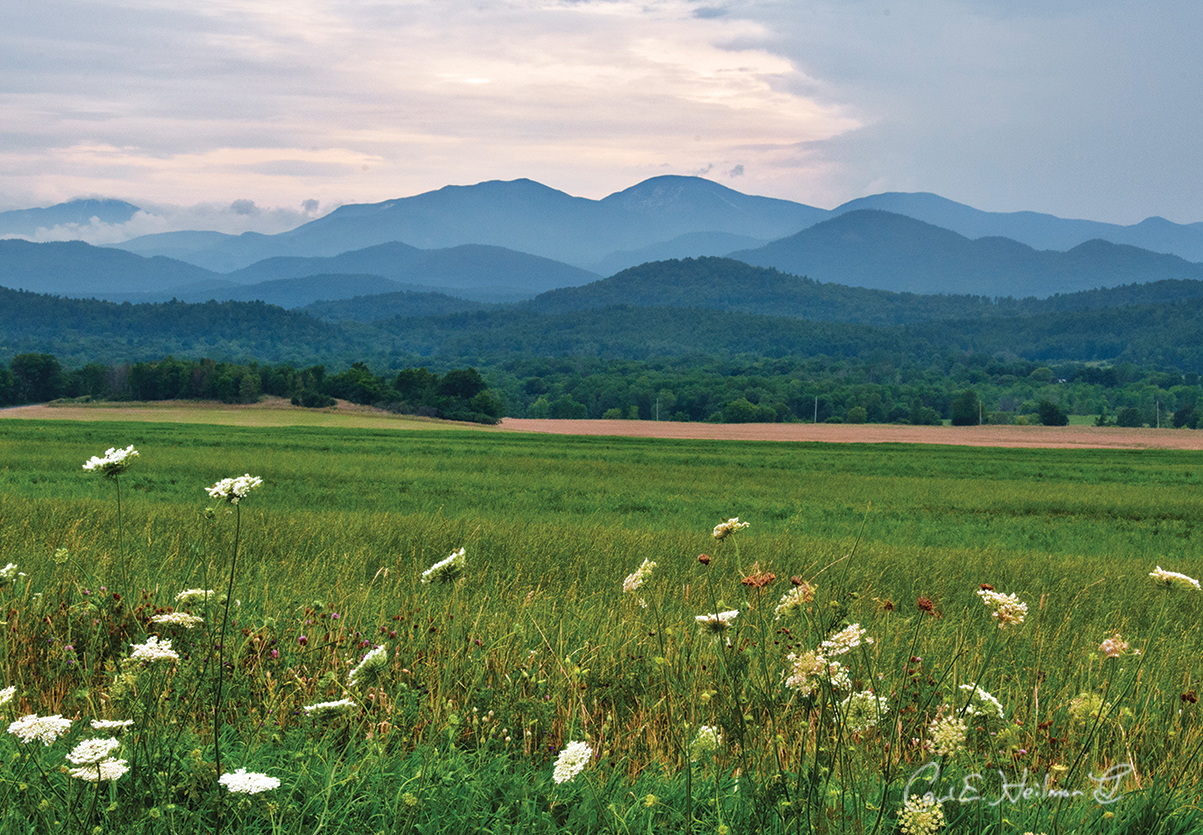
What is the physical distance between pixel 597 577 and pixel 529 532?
2.82 metres

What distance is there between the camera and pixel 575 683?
4.35m

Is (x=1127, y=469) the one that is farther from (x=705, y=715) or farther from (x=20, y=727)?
(x=20, y=727)

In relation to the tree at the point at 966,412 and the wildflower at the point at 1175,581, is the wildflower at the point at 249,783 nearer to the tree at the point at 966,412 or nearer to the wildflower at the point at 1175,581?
the wildflower at the point at 1175,581

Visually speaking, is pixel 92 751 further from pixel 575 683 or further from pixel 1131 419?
pixel 1131 419

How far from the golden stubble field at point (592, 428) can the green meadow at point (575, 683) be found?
61314mm

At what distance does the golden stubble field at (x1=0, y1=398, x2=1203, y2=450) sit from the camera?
244ft

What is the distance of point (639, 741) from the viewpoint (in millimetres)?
4250

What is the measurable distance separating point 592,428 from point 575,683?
263ft

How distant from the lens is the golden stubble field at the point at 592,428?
74500 millimetres

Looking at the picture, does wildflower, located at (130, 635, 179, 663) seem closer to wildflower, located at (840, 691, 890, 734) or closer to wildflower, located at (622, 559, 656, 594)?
wildflower, located at (622, 559, 656, 594)

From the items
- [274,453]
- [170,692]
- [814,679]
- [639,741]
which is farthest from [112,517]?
[274,453]

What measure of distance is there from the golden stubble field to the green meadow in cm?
6131
